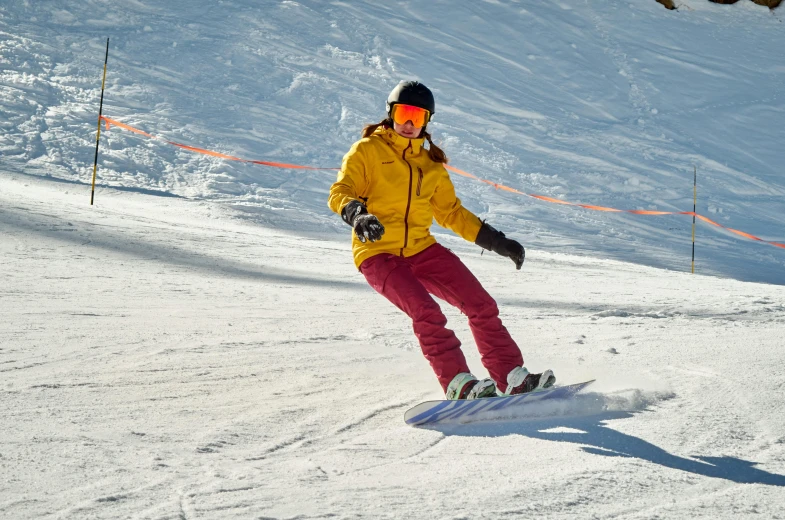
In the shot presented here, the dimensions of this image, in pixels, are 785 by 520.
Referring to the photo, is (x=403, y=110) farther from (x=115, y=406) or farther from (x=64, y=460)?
(x=64, y=460)

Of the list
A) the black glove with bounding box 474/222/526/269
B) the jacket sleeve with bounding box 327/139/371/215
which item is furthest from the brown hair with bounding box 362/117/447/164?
the black glove with bounding box 474/222/526/269

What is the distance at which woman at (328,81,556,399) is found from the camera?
146 inches

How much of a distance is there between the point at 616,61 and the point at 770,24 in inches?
272

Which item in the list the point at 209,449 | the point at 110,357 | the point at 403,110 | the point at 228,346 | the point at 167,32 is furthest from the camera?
the point at 167,32

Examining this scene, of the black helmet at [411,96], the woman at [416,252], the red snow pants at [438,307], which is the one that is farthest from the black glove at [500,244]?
the black helmet at [411,96]

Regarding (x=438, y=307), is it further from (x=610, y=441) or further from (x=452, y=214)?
(x=610, y=441)

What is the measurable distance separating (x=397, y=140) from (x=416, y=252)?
0.53 meters

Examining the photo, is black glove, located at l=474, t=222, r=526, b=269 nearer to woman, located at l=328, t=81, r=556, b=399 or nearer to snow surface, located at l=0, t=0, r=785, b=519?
woman, located at l=328, t=81, r=556, b=399

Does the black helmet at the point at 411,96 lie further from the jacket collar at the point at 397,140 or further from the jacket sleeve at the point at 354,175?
the jacket sleeve at the point at 354,175

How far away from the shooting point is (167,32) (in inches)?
763

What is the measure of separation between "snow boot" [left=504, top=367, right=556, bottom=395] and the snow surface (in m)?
0.14

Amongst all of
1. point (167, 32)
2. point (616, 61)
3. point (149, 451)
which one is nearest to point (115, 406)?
point (149, 451)

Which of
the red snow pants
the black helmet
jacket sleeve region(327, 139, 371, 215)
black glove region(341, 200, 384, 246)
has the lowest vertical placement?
the red snow pants

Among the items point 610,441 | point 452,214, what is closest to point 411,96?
point 452,214
